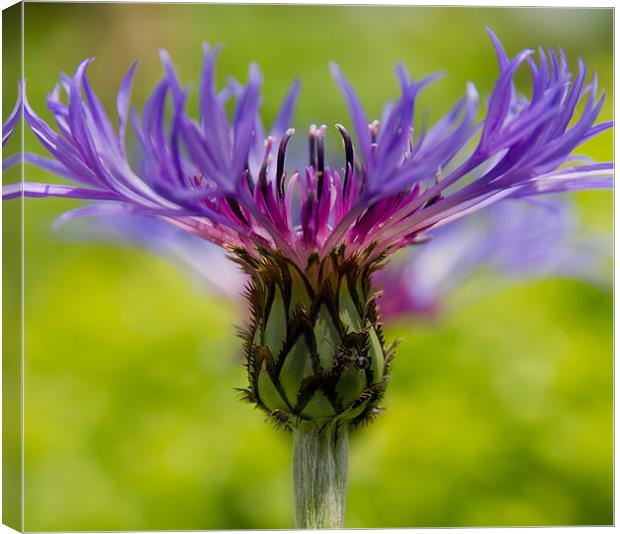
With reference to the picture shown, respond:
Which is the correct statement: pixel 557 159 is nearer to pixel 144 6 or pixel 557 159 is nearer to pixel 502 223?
pixel 144 6

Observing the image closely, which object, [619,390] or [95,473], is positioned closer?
[619,390]

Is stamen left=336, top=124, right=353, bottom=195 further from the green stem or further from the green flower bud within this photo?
the green stem

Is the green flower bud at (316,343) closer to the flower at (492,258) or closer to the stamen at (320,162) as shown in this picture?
the stamen at (320,162)

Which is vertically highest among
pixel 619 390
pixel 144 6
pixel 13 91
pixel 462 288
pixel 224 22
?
pixel 224 22

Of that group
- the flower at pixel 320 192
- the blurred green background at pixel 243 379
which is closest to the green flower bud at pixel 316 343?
the flower at pixel 320 192

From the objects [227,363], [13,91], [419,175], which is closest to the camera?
[419,175]

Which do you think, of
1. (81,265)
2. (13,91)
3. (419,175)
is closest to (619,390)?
(419,175)
